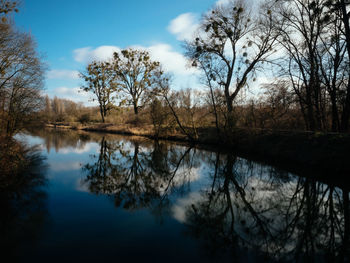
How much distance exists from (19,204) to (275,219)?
6.35 meters

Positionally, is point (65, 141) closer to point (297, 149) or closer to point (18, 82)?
point (18, 82)

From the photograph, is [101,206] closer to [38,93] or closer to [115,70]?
[38,93]

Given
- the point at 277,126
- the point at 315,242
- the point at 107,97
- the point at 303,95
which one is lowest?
the point at 315,242

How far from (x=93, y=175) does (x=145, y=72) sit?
24832mm

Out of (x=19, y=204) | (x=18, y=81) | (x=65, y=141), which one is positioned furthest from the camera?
(x=65, y=141)

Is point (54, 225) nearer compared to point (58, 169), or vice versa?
point (54, 225)

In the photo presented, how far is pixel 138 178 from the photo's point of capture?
7.80 meters

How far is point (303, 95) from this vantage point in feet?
44.4

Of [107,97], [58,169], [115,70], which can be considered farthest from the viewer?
[107,97]

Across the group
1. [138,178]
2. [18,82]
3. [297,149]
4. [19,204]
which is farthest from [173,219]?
[18,82]

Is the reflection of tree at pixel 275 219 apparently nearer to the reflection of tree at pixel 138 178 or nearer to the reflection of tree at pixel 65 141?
the reflection of tree at pixel 138 178

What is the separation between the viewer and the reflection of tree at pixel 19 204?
3.67m

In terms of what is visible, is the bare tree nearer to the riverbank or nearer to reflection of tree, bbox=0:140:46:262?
reflection of tree, bbox=0:140:46:262

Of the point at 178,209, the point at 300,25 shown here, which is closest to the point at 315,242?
the point at 178,209
